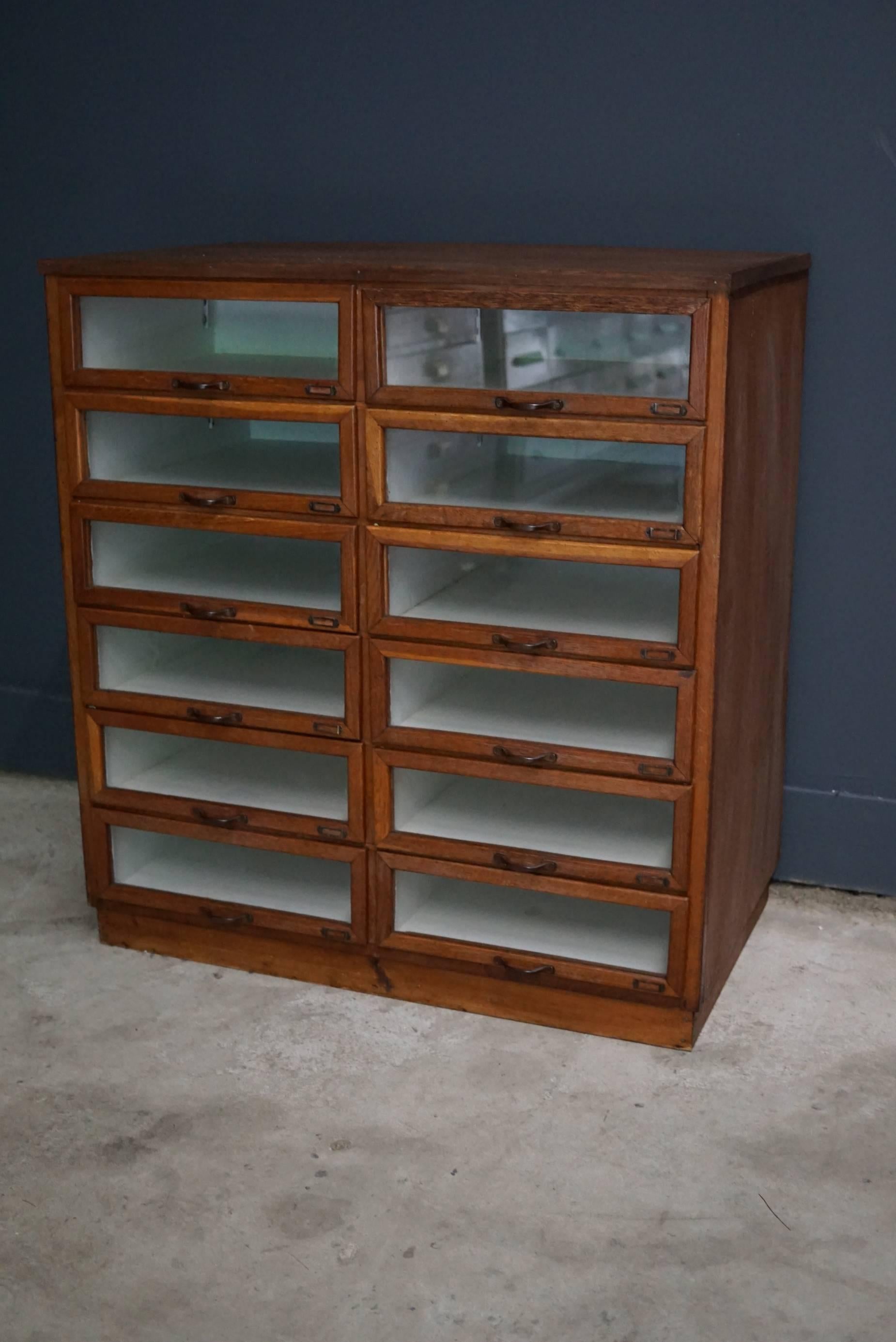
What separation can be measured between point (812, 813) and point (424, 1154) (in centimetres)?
137

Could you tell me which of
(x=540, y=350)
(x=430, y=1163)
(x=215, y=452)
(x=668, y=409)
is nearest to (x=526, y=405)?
(x=540, y=350)

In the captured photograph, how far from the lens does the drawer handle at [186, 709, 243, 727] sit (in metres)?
3.04

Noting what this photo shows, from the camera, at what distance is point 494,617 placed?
2854 mm

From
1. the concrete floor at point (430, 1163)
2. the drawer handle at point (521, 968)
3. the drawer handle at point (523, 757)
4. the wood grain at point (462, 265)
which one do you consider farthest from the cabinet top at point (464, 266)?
the concrete floor at point (430, 1163)

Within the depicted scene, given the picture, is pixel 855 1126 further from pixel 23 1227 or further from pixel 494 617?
pixel 23 1227

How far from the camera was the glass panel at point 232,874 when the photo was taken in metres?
3.15

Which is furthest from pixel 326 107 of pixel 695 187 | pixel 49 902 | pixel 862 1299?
pixel 862 1299

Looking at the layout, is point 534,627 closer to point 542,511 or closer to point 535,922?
point 542,511

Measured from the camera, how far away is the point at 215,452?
10.00 feet

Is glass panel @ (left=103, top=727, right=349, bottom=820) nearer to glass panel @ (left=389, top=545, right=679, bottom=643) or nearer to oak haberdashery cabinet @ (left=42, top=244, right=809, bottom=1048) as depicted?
oak haberdashery cabinet @ (left=42, top=244, right=809, bottom=1048)

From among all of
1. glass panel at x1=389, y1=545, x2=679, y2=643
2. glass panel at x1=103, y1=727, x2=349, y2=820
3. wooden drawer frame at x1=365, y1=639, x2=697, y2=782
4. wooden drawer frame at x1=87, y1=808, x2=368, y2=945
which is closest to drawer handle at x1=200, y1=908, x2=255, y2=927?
wooden drawer frame at x1=87, y1=808, x2=368, y2=945

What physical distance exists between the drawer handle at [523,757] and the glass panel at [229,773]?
14.9 inches

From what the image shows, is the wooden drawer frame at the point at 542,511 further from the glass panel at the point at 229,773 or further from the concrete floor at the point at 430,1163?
the concrete floor at the point at 430,1163

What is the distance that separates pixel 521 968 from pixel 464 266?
132 centimetres
